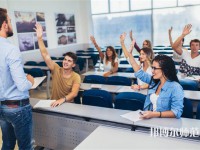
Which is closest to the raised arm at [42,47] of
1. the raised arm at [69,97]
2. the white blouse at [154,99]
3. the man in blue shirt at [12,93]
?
the raised arm at [69,97]

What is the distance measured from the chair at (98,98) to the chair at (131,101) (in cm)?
18

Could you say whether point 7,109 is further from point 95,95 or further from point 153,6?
point 153,6

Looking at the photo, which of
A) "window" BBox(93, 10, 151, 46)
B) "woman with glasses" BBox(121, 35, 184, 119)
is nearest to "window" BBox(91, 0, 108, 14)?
"window" BBox(93, 10, 151, 46)

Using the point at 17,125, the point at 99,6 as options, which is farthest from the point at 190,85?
the point at 99,6

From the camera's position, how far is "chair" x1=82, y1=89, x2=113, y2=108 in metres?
2.89

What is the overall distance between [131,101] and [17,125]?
133 cm

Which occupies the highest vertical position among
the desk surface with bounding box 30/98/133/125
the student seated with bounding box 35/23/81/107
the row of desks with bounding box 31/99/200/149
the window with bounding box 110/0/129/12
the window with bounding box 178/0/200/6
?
the window with bounding box 110/0/129/12

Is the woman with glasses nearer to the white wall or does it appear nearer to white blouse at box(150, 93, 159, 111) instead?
white blouse at box(150, 93, 159, 111)

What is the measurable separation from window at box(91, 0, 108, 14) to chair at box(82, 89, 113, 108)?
848 cm

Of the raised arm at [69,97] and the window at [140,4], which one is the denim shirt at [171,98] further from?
the window at [140,4]

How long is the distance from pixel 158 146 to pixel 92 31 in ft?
32.5

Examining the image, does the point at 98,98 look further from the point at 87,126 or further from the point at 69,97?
the point at 87,126

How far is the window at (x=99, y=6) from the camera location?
10694 mm

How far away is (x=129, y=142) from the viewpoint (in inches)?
68.7
